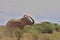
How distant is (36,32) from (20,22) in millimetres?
934

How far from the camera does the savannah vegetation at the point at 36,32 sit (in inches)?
427

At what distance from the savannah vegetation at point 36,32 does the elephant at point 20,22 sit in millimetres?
243

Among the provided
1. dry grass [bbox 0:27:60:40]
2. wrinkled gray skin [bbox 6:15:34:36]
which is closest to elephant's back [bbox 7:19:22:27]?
wrinkled gray skin [bbox 6:15:34:36]

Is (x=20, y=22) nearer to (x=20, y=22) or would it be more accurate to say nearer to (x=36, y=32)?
(x=20, y=22)

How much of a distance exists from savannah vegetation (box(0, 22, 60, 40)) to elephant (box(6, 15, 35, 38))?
243 millimetres

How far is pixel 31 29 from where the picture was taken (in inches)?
448

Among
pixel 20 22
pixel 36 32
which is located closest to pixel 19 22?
pixel 20 22

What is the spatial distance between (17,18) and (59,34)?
6.39ft

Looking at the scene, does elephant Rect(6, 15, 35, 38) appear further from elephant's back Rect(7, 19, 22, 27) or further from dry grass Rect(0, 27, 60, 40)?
dry grass Rect(0, 27, 60, 40)

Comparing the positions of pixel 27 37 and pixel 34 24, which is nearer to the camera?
pixel 27 37

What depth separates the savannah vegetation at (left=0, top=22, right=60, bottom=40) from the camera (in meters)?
10.9

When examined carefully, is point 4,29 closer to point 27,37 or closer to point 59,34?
point 27,37

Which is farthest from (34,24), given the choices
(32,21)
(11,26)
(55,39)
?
(55,39)

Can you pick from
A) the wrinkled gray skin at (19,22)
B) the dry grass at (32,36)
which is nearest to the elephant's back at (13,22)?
the wrinkled gray skin at (19,22)
